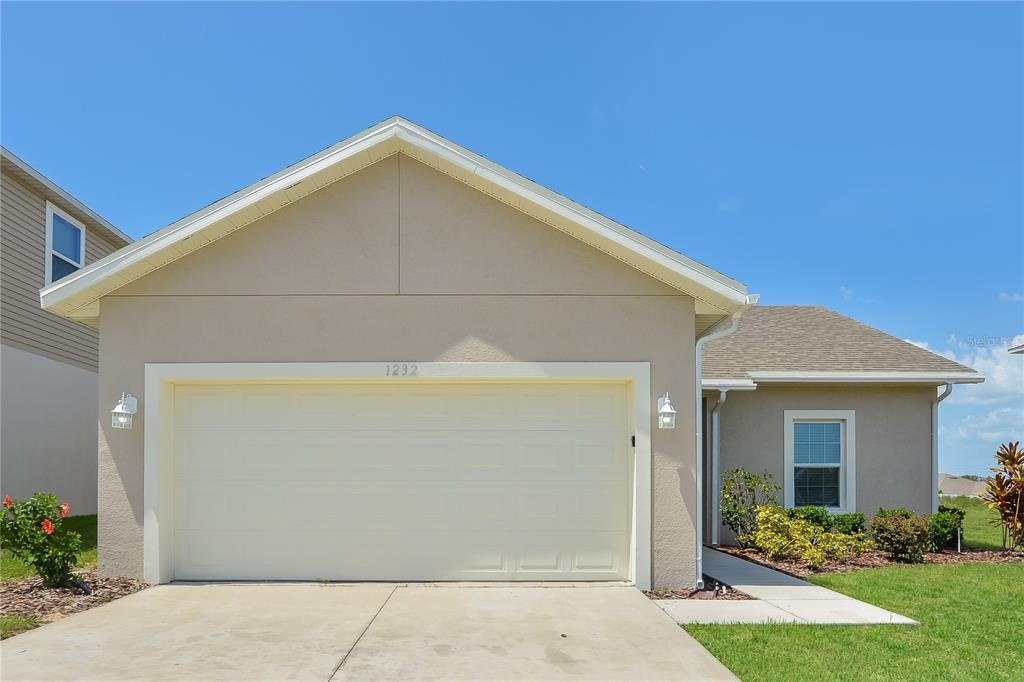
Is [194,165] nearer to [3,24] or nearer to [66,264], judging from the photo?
[66,264]

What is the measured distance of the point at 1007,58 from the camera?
1223 centimetres

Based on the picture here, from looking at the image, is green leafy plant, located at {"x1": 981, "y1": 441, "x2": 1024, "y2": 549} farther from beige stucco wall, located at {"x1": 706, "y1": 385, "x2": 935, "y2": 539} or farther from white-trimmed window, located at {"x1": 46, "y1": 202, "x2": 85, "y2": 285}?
white-trimmed window, located at {"x1": 46, "y1": 202, "x2": 85, "y2": 285}

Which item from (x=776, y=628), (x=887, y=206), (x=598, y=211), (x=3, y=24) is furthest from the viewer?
(x=887, y=206)

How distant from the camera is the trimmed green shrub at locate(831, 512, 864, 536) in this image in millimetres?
11062

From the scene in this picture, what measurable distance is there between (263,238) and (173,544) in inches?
144

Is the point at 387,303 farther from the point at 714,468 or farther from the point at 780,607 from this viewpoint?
the point at 714,468

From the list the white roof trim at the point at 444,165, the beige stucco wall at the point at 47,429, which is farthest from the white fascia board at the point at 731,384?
the beige stucco wall at the point at 47,429

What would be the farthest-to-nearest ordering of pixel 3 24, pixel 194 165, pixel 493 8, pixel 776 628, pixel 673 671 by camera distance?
pixel 194 165 → pixel 493 8 → pixel 3 24 → pixel 776 628 → pixel 673 671

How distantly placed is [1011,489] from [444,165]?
1020cm

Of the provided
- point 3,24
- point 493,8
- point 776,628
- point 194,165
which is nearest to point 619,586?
point 776,628

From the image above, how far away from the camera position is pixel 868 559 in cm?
1038

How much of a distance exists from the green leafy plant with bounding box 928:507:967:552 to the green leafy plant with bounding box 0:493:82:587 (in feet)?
38.3

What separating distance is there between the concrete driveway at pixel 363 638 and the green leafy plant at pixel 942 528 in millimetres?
6393

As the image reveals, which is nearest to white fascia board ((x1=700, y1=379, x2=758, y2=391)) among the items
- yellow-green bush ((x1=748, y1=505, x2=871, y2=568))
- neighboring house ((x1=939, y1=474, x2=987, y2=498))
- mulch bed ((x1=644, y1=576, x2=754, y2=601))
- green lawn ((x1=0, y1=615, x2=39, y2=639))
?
yellow-green bush ((x1=748, y1=505, x2=871, y2=568))
